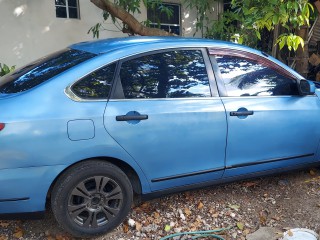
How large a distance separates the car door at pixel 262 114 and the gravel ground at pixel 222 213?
12.9 inches

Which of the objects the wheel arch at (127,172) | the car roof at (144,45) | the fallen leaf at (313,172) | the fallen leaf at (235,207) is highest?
the car roof at (144,45)

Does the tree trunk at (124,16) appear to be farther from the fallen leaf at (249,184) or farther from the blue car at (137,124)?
the fallen leaf at (249,184)

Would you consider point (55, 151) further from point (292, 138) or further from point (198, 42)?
point (292, 138)

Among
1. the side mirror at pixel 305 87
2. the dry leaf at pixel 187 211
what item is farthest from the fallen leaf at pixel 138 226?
the side mirror at pixel 305 87

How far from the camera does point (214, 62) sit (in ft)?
10.2

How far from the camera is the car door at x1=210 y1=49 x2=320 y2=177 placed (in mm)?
3115

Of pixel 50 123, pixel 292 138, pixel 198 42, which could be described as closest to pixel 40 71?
pixel 50 123

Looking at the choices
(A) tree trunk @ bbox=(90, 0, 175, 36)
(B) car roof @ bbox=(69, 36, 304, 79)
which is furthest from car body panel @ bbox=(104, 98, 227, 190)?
(A) tree trunk @ bbox=(90, 0, 175, 36)

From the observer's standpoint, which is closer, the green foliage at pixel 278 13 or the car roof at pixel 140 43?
the car roof at pixel 140 43

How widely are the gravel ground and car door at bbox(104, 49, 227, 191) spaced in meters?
0.36

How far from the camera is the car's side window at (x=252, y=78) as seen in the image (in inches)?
124

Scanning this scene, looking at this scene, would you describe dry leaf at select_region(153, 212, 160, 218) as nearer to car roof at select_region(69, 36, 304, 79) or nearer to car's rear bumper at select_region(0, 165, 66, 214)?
car's rear bumper at select_region(0, 165, 66, 214)

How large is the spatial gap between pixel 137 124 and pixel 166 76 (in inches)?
20.8

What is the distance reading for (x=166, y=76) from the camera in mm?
2930
